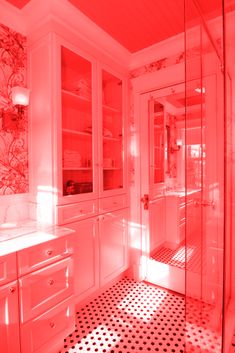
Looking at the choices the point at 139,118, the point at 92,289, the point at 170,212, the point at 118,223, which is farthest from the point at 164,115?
the point at 92,289

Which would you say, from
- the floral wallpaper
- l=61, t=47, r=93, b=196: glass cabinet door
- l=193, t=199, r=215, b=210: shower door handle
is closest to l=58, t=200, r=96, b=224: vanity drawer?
l=61, t=47, r=93, b=196: glass cabinet door

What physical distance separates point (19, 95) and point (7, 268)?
129 centimetres

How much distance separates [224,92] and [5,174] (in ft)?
5.52

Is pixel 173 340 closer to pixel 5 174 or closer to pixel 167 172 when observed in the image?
pixel 167 172

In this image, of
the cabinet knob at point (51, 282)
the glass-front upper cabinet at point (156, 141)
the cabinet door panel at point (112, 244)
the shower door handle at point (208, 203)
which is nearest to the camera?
the cabinet knob at point (51, 282)

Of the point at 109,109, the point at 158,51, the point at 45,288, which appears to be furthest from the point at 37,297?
the point at 158,51

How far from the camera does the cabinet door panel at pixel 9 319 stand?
112 cm

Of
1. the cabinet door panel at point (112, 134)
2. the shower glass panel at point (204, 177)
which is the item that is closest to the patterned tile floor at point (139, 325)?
the shower glass panel at point (204, 177)

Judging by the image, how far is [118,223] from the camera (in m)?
2.26

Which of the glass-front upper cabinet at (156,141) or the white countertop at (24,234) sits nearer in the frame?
the white countertop at (24,234)

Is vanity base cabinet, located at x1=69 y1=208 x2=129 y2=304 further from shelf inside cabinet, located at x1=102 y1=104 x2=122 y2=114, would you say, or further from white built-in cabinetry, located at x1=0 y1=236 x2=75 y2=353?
shelf inside cabinet, located at x1=102 y1=104 x2=122 y2=114

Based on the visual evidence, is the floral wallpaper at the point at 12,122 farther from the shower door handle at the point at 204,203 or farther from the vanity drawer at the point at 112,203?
the shower door handle at the point at 204,203

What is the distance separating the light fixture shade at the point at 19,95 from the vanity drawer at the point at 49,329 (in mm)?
1583

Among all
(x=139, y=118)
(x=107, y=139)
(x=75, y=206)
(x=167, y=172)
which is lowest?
(x=75, y=206)
